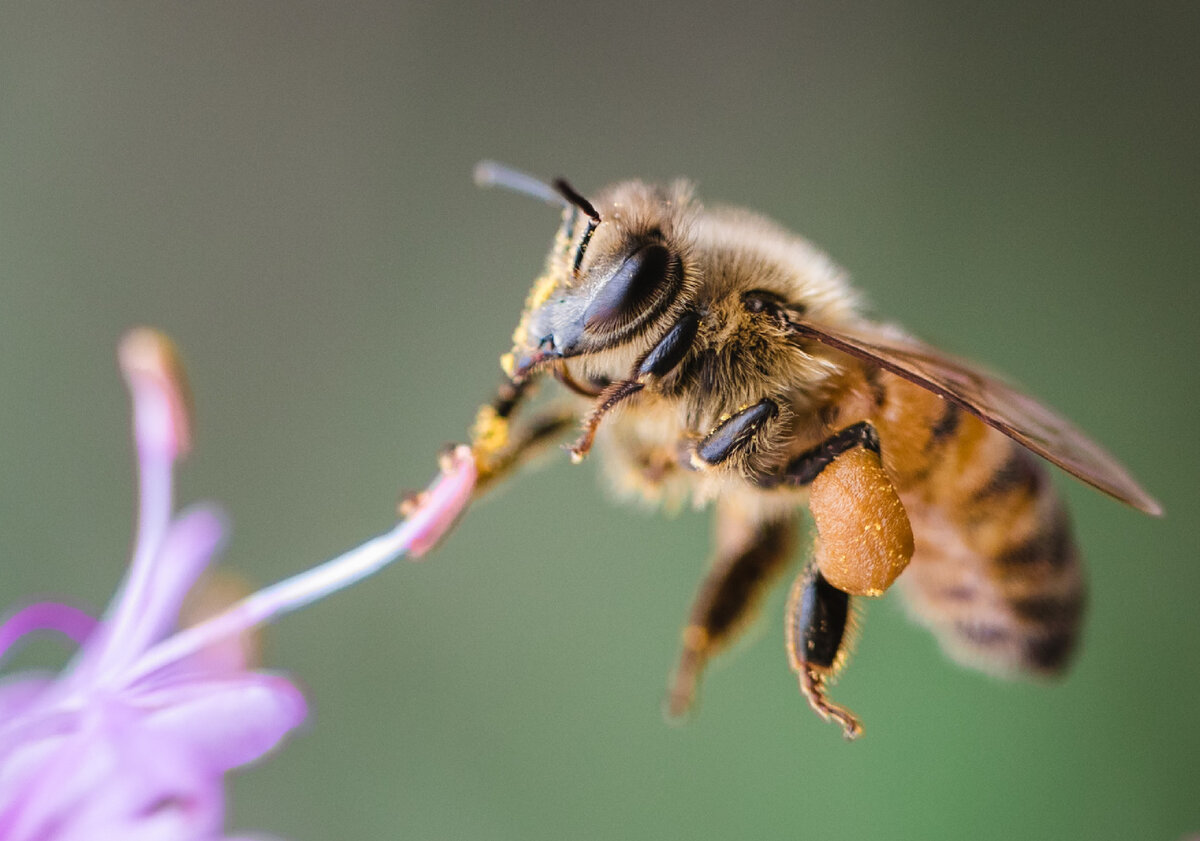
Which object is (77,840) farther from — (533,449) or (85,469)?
(85,469)

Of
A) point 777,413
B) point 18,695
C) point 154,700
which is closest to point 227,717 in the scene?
point 154,700

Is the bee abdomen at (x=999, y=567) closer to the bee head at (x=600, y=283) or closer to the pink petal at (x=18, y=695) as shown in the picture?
the bee head at (x=600, y=283)


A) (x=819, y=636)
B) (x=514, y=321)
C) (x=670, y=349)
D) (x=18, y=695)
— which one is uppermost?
(x=514, y=321)

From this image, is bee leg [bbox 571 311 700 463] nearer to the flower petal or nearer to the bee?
the bee

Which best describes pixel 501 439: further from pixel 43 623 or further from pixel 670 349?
pixel 43 623

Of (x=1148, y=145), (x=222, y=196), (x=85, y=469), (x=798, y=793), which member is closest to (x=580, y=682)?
(x=798, y=793)

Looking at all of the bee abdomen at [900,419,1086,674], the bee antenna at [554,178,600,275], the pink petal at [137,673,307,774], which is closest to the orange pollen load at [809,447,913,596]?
the bee abdomen at [900,419,1086,674]
